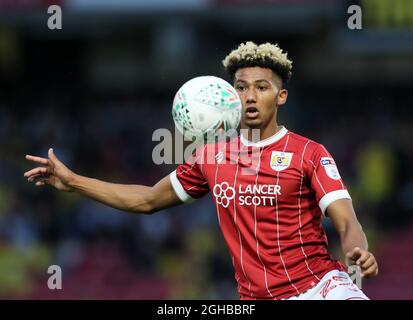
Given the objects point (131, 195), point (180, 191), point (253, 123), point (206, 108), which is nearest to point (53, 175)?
point (131, 195)

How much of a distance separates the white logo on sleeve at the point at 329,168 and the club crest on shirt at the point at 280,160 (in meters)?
0.23

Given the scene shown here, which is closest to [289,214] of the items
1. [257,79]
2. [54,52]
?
[257,79]

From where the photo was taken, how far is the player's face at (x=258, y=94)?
6.54 metres

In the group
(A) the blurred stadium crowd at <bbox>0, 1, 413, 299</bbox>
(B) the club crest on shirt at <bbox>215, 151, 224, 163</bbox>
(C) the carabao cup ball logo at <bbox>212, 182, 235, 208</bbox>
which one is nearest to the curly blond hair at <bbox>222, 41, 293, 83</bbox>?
(B) the club crest on shirt at <bbox>215, 151, 224, 163</bbox>

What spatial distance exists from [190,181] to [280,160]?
770 mm

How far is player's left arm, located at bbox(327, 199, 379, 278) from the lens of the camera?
5488 mm

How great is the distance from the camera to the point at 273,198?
6367 mm

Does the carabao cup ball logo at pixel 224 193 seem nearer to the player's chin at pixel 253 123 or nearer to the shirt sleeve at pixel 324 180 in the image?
the player's chin at pixel 253 123

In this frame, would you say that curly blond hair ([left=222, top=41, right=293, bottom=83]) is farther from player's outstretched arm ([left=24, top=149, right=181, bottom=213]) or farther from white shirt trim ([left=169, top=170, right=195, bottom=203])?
player's outstretched arm ([left=24, top=149, right=181, bottom=213])

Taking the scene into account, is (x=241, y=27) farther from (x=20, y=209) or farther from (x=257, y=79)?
(x=257, y=79)

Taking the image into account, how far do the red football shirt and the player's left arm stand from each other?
0.06 meters

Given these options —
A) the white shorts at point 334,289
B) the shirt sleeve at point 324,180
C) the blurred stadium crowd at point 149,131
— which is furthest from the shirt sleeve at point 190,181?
the blurred stadium crowd at point 149,131

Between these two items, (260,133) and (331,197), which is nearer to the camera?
(331,197)

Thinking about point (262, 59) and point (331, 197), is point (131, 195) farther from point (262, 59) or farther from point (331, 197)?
point (331, 197)
